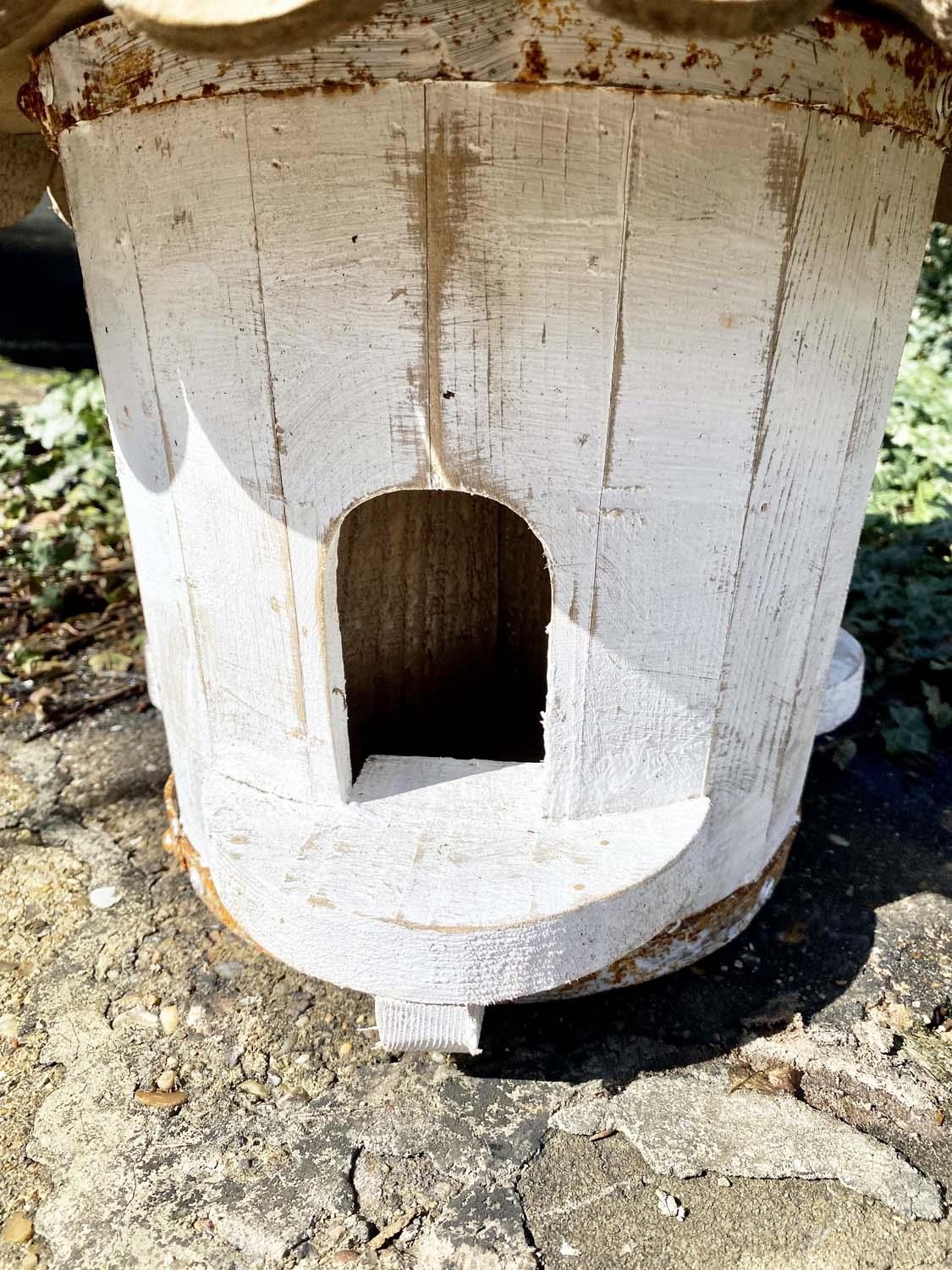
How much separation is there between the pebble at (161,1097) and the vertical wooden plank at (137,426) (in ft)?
1.85

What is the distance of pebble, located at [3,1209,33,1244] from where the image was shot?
152 centimetres

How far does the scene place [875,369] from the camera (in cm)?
163

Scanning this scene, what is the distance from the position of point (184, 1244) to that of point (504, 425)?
4.79 ft

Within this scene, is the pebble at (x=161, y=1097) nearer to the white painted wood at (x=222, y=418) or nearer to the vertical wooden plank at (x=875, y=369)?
the white painted wood at (x=222, y=418)

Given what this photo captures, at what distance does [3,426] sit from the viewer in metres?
4.93

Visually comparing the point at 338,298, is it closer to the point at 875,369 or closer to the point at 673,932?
the point at 875,369

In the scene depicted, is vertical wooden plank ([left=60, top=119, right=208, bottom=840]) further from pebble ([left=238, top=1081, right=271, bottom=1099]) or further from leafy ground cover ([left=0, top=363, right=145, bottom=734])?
leafy ground cover ([left=0, top=363, right=145, bottom=734])

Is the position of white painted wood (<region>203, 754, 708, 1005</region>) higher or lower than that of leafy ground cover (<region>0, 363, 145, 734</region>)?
higher

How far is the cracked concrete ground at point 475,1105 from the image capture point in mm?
1545

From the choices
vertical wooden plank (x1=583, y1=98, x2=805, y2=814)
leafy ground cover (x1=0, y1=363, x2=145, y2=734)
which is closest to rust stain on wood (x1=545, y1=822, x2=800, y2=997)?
vertical wooden plank (x1=583, y1=98, x2=805, y2=814)

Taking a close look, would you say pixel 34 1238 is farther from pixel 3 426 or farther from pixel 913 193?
pixel 3 426

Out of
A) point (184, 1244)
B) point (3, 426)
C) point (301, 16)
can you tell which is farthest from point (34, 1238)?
point (3, 426)

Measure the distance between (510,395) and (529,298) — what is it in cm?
14

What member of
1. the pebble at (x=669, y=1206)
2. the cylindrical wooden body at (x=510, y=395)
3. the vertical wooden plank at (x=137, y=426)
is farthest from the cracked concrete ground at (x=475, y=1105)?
the vertical wooden plank at (x=137, y=426)
